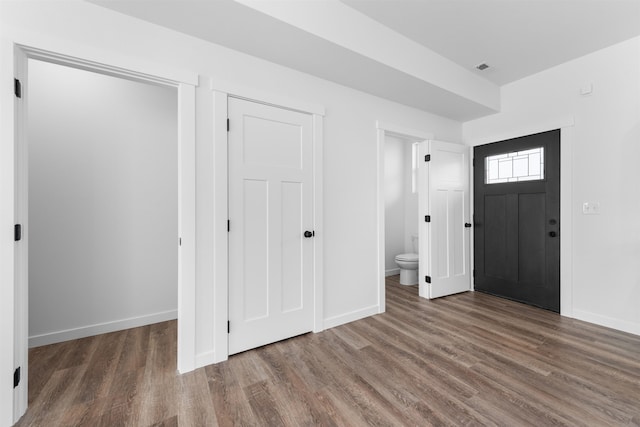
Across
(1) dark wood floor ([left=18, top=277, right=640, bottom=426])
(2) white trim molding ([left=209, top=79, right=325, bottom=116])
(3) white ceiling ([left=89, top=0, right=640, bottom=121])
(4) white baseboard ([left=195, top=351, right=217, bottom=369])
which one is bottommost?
(1) dark wood floor ([left=18, top=277, right=640, bottom=426])

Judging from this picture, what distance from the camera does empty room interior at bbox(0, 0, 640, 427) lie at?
1.60 m

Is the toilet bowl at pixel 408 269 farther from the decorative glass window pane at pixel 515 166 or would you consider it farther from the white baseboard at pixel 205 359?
the white baseboard at pixel 205 359

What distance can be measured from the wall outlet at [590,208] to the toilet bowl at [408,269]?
1.95 meters

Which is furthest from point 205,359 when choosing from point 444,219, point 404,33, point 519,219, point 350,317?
point 519,219

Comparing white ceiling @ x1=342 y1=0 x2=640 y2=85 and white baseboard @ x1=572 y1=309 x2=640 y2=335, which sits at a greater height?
white ceiling @ x1=342 y1=0 x2=640 y2=85

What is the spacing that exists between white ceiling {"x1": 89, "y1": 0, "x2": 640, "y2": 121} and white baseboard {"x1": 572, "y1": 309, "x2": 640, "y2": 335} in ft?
8.55

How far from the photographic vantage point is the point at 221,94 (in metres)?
2.09

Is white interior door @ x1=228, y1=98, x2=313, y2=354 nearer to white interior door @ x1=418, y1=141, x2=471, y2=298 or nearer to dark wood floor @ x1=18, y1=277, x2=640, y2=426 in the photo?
dark wood floor @ x1=18, y1=277, x2=640, y2=426

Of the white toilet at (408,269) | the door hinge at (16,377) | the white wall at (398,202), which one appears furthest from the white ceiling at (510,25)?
the door hinge at (16,377)

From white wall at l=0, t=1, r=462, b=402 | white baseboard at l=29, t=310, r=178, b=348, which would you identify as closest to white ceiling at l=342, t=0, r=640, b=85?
white wall at l=0, t=1, r=462, b=402

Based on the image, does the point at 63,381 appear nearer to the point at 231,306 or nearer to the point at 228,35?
the point at 231,306

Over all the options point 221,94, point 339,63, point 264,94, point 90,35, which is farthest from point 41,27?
point 339,63

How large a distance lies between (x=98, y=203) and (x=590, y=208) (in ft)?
15.8

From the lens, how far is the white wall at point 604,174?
2523mm
